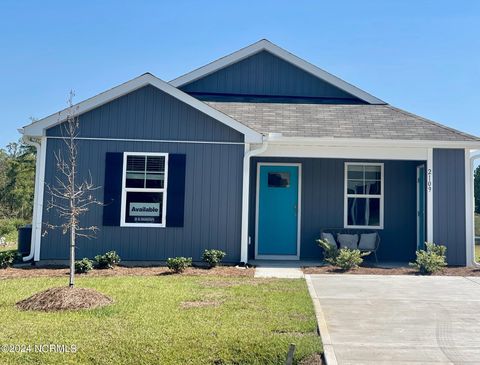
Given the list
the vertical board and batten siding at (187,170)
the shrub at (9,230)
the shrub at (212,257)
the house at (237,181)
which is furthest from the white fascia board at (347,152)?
the shrub at (9,230)

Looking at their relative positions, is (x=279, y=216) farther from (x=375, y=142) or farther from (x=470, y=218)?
(x=470, y=218)

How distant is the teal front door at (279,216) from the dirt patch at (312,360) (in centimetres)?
659

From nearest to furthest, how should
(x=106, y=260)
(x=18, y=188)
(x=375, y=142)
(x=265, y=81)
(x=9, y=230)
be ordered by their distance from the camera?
(x=106, y=260)
(x=375, y=142)
(x=265, y=81)
(x=9, y=230)
(x=18, y=188)

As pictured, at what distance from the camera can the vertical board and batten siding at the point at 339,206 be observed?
34.7ft

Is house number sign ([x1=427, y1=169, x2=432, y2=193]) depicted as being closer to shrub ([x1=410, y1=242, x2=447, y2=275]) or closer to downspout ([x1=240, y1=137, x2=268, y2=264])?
shrub ([x1=410, y1=242, x2=447, y2=275])

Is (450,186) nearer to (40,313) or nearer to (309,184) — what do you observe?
(309,184)

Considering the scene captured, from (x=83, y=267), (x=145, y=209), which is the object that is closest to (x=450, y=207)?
(x=145, y=209)

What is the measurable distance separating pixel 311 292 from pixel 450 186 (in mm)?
4846

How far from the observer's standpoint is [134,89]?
926 cm

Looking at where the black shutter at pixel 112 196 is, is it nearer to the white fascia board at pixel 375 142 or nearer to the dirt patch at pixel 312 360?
the white fascia board at pixel 375 142

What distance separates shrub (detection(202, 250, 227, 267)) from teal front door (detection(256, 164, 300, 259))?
193cm

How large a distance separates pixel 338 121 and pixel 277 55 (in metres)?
3.11

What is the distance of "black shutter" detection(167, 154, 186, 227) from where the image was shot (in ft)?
30.0

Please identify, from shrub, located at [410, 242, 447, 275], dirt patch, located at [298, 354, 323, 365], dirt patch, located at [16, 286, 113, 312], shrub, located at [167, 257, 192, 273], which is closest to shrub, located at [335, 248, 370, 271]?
shrub, located at [410, 242, 447, 275]
